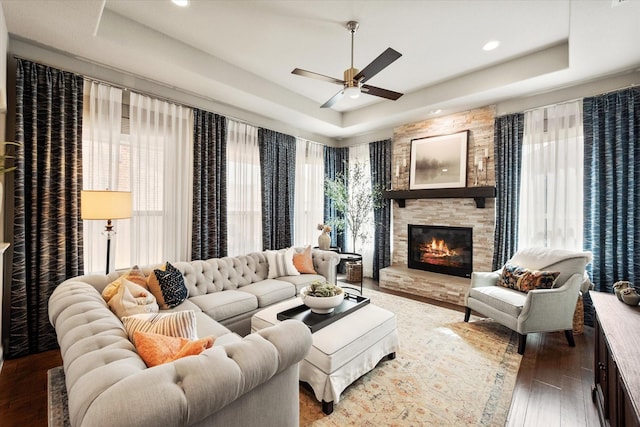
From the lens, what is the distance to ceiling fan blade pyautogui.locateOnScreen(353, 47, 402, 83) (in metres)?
2.12

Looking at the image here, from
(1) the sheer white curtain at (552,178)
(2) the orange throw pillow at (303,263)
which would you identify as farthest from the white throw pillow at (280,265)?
(1) the sheer white curtain at (552,178)

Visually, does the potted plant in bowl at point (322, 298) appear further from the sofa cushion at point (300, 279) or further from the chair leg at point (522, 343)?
the chair leg at point (522, 343)

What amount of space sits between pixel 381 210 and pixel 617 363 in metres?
4.08

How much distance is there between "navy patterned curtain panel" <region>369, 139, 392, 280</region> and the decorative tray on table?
2682mm

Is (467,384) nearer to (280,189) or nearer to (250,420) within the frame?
(250,420)

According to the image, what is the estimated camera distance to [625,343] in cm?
146

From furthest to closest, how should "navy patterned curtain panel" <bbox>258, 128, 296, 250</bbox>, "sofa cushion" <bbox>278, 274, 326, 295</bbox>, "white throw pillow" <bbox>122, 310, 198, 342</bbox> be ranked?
"navy patterned curtain panel" <bbox>258, 128, 296, 250</bbox> < "sofa cushion" <bbox>278, 274, 326, 295</bbox> < "white throw pillow" <bbox>122, 310, 198, 342</bbox>

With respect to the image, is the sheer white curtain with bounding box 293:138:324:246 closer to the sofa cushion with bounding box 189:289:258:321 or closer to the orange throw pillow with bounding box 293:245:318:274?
the orange throw pillow with bounding box 293:245:318:274

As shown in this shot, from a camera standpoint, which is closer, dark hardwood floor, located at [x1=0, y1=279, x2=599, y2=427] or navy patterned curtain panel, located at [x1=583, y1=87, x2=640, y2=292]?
dark hardwood floor, located at [x1=0, y1=279, x2=599, y2=427]

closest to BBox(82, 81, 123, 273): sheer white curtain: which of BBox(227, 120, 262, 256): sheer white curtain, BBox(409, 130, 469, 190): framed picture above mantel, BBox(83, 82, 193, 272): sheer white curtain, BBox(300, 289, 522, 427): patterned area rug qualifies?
BBox(83, 82, 193, 272): sheer white curtain

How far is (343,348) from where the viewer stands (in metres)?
1.99

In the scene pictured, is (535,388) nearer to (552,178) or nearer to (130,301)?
(552,178)

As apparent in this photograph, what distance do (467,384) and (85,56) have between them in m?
4.51

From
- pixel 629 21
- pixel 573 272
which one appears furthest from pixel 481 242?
pixel 629 21
